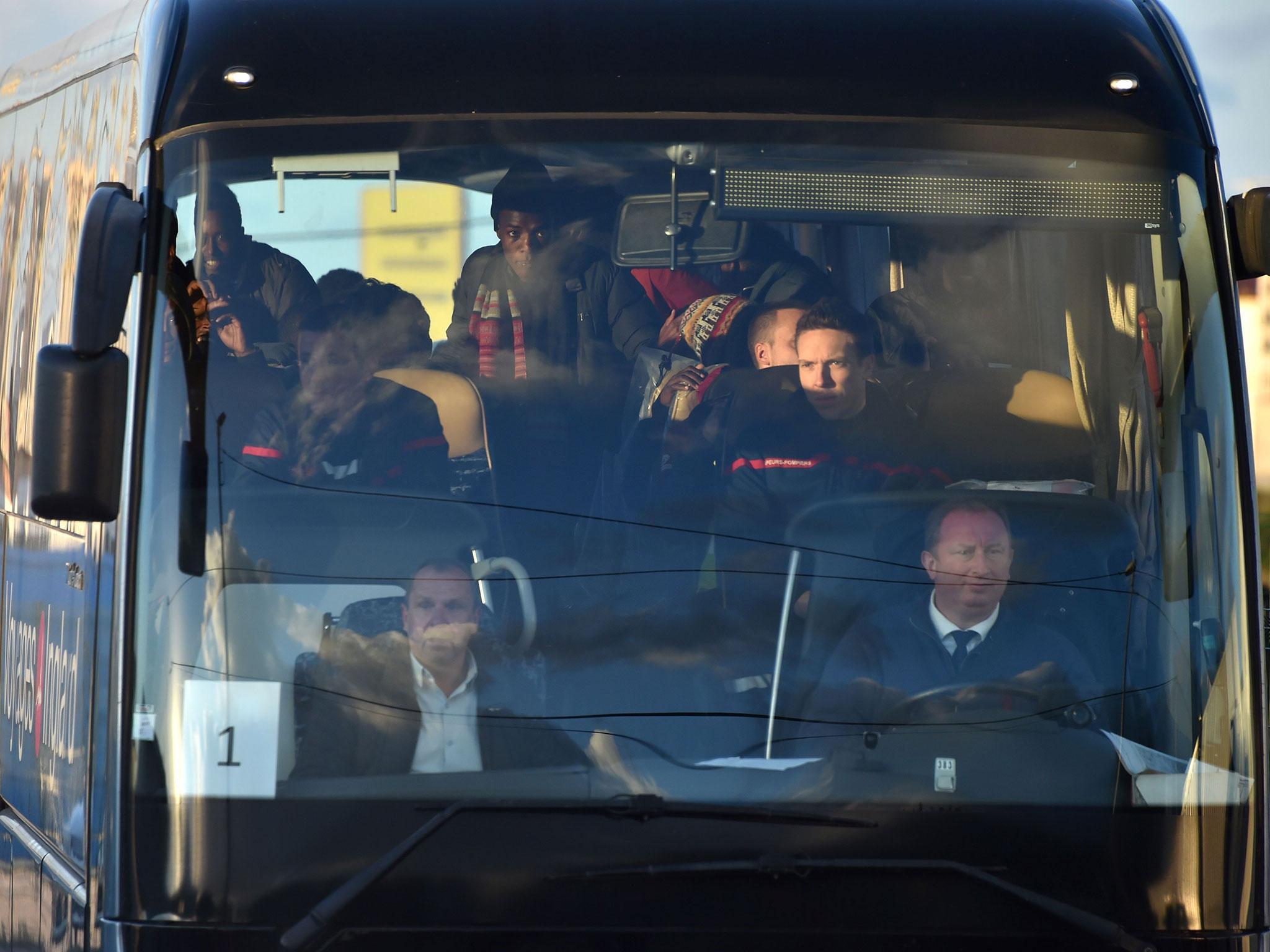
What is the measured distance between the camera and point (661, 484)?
3506 mm

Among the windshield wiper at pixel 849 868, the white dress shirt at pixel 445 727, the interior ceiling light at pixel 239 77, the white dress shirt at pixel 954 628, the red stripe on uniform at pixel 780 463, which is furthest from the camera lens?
the interior ceiling light at pixel 239 77

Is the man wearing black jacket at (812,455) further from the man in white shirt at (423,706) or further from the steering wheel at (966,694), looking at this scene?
the man in white shirt at (423,706)

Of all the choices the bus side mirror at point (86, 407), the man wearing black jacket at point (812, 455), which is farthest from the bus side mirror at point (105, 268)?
the man wearing black jacket at point (812, 455)

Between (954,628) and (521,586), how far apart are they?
829 millimetres

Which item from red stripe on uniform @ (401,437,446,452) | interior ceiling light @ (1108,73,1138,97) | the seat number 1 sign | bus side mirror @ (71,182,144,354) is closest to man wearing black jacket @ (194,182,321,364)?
bus side mirror @ (71,182,144,354)

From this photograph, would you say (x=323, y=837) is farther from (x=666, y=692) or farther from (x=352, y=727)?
(x=666, y=692)

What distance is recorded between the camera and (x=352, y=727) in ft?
10.9

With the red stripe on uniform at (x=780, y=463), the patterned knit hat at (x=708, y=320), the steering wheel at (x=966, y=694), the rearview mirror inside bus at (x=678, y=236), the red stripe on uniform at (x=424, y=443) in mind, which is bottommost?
the steering wheel at (x=966, y=694)

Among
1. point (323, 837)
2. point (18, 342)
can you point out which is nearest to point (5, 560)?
point (18, 342)

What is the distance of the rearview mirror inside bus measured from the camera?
144 inches

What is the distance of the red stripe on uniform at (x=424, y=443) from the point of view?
3.53 meters

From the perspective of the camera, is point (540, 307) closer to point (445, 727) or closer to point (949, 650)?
point (445, 727)

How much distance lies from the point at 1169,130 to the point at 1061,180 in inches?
9.9

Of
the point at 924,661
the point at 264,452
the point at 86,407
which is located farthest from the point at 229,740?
the point at 924,661
